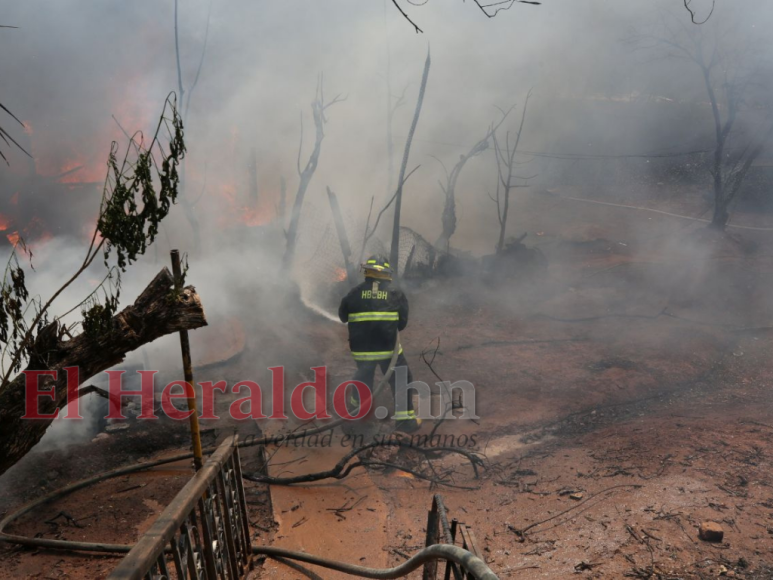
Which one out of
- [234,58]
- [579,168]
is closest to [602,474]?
[234,58]

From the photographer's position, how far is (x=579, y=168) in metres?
24.4

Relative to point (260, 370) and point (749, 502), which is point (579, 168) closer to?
point (260, 370)

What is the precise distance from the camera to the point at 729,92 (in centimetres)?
1541

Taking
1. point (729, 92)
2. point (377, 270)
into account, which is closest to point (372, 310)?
point (377, 270)

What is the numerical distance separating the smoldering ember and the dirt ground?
0.04 meters

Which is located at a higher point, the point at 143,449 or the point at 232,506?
the point at 232,506

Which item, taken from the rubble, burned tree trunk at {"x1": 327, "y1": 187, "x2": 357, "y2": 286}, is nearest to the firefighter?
the rubble

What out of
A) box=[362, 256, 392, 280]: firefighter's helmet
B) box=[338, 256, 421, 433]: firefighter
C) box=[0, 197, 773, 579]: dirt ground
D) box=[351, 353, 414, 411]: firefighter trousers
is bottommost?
box=[0, 197, 773, 579]: dirt ground

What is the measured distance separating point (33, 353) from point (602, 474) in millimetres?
4832

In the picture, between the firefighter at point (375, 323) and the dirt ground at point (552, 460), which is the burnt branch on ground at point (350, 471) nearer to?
the dirt ground at point (552, 460)

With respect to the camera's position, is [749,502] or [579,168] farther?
[579,168]

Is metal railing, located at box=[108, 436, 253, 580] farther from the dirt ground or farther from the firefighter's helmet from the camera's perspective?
the firefighter's helmet

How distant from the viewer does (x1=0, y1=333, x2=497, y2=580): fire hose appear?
2.16 meters

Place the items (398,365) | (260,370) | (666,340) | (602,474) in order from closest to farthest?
(602,474) → (398,365) → (260,370) → (666,340)
